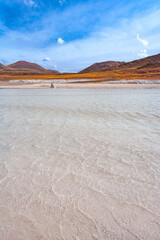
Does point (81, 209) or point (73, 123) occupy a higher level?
point (81, 209)

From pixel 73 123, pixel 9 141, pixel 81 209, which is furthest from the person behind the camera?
pixel 73 123

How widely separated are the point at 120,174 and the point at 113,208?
2.20 ft

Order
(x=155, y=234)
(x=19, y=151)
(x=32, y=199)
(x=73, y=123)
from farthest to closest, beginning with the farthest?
(x=73, y=123), (x=19, y=151), (x=32, y=199), (x=155, y=234)

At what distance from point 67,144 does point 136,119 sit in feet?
9.70

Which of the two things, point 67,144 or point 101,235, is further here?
point 67,144

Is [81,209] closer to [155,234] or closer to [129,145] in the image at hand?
[155,234]

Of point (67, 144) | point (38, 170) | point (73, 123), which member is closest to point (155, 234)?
point (38, 170)

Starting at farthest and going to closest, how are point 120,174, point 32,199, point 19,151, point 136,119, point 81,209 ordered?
1. point 136,119
2. point 19,151
3. point 120,174
4. point 32,199
5. point 81,209

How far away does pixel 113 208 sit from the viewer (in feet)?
5.72

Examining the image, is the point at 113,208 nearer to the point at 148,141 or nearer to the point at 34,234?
the point at 34,234

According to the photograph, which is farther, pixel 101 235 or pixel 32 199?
pixel 32 199


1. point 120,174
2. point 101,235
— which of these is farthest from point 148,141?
point 101,235

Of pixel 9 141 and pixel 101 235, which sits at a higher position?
pixel 101 235

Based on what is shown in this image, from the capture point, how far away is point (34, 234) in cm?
148
